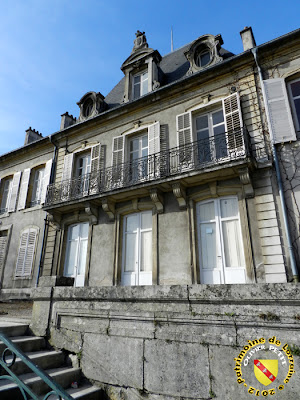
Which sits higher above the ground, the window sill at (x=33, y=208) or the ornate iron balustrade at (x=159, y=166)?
the ornate iron balustrade at (x=159, y=166)

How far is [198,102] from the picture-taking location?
8914mm

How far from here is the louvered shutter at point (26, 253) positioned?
10766 mm

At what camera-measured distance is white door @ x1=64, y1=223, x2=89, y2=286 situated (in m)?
9.46

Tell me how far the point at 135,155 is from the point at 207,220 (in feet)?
12.8

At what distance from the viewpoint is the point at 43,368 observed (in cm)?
337

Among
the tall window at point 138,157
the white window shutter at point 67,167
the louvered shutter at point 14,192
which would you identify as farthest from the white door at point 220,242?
the louvered shutter at point 14,192

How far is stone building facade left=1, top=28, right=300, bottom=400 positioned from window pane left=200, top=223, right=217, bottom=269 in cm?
3

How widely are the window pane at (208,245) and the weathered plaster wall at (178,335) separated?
14.6ft

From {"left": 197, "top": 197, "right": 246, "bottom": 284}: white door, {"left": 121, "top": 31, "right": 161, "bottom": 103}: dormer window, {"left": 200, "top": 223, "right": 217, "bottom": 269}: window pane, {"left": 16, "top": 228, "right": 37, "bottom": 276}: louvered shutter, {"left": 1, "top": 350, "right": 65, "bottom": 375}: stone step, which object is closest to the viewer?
{"left": 1, "top": 350, "right": 65, "bottom": 375}: stone step

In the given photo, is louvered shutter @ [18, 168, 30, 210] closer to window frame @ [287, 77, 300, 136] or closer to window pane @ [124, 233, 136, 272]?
window pane @ [124, 233, 136, 272]

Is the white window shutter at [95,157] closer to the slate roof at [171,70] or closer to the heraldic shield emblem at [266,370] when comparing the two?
the slate roof at [171,70]

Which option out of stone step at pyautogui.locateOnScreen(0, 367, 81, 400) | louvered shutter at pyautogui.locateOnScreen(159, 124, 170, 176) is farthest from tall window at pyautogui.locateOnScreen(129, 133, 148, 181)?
stone step at pyautogui.locateOnScreen(0, 367, 81, 400)

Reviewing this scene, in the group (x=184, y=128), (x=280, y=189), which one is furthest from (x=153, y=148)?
(x=280, y=189)

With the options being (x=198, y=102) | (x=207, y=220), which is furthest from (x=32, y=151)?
(x=207, y=220)
